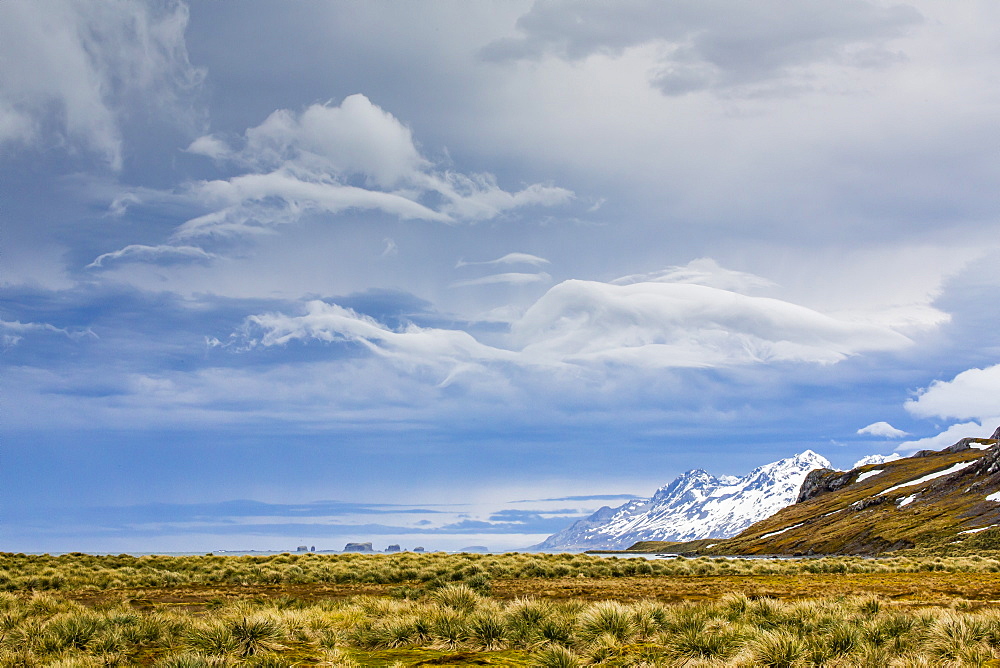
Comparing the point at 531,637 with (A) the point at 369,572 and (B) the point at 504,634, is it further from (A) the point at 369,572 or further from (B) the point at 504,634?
(A) the point at 369,572

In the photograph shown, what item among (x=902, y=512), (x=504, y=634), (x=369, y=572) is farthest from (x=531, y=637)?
(x=902, y=512)

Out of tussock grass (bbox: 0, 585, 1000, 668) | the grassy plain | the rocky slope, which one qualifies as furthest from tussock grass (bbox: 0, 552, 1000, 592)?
the rocky slope

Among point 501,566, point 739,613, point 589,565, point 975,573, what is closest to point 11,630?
point 739,613

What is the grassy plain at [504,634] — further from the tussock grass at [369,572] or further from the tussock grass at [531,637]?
the tussock grass at [369,572]

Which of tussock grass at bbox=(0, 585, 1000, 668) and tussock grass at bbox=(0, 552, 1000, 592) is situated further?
tussock grass at bbox=(0, 552, 1000, 592)

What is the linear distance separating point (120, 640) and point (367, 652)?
5.02 meters

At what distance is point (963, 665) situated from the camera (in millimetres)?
10297

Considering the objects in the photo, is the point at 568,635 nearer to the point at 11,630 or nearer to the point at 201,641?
the point at 201,641

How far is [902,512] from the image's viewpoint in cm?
12531

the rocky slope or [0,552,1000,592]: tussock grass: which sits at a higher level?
[0,552,1000,592]: tussock grass

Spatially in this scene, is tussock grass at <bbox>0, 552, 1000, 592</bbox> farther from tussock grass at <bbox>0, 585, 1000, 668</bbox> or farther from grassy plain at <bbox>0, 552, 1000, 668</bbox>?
tussock grass at <bbox>0, 585, 1000, 668</bbox>

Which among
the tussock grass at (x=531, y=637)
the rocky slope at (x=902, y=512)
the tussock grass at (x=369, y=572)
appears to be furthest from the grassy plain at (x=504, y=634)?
the rocky slope at (x=902, y=512)

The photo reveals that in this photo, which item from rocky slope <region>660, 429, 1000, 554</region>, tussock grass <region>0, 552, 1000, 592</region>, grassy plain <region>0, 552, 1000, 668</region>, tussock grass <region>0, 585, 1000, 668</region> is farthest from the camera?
rocky slope <region>660, 429, 1000, 554</region>

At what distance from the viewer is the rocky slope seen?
9856 centimetres
